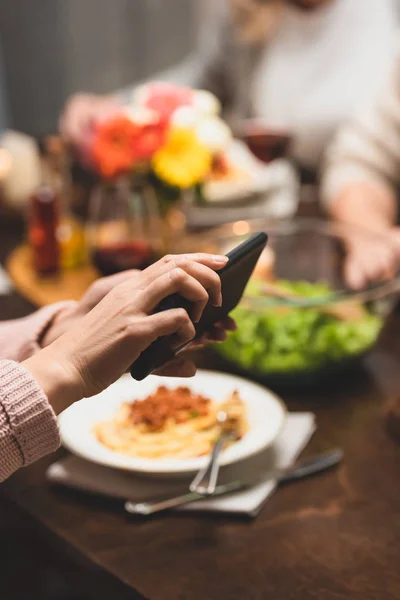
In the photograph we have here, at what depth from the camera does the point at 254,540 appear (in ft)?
2.87

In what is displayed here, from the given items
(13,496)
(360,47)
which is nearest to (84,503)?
(13,496)

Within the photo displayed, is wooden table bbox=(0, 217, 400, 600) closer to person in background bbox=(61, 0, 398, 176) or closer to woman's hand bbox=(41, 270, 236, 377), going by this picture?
woman's hand bbox=(41, 270, 236, 377)

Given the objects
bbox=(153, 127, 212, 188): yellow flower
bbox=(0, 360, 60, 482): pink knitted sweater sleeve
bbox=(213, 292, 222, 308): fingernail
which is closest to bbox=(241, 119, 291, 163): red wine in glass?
bbox=(153, 127, 212, 188): yellow flower

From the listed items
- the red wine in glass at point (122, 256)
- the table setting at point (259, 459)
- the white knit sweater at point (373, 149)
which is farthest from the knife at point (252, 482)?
the white knit sweater at point (373, 149)

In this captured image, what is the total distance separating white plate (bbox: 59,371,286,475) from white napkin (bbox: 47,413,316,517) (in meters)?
0.04

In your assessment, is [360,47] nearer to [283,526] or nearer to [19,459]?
[283,526]

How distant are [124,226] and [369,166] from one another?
0.85 m

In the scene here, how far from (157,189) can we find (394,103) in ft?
2.71

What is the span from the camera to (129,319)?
637 mm

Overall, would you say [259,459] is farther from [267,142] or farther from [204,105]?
[267,142]

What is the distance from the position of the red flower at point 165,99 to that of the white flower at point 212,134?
64 mm

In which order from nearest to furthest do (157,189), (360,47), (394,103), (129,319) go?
(129,319)
(157,189)
(394,103)
(360,47)

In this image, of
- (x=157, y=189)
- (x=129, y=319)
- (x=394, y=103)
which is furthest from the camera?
(x=394, y=103)

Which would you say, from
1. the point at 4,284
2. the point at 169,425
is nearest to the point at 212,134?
the point at 4,284
